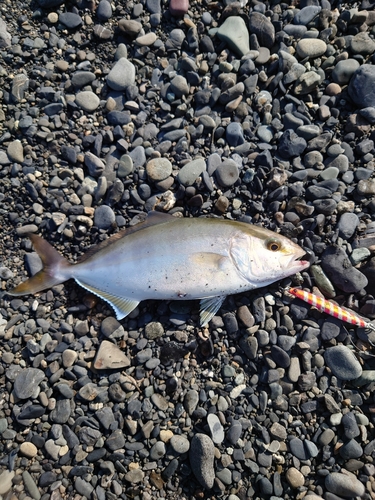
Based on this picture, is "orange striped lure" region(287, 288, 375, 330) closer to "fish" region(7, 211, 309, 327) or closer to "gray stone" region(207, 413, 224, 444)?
"fish" region(7, 211, 309, 327)

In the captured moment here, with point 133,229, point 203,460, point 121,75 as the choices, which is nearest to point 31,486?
point 203,460

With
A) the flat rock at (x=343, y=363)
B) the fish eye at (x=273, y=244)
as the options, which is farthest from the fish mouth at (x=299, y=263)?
the flat rock at (x=343, y=363)

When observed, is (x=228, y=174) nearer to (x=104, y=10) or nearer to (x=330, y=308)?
(x=330, y=308)

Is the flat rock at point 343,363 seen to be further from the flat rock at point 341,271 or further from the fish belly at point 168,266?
the fish belly at point 168,266

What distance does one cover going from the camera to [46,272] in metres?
3.10

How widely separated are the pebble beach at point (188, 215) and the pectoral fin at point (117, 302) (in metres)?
0.11

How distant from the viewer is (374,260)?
10.1 feet

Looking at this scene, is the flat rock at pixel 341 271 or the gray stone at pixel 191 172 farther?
the gray stone at pixel 191 172

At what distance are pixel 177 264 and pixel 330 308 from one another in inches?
53.7

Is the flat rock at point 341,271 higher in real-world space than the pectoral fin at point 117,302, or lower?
higher

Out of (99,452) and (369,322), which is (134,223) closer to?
(99,452)

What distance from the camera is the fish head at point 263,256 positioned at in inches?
116

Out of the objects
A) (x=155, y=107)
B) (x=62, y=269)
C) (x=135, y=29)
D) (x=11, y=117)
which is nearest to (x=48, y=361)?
(x=62, y=269)

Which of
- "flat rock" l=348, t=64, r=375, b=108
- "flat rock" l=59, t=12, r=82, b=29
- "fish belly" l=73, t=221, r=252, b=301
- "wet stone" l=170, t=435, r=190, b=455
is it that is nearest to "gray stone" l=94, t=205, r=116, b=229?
"fish belly" l=73, t=221, r=252, b=301
